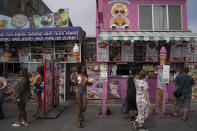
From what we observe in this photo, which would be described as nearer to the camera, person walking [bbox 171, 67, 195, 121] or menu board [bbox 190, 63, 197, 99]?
person walking [bbox 171, 67, 195, 121]

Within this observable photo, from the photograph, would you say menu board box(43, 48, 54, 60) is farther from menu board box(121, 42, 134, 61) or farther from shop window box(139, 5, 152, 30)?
shop window box(139, 5, 152, 30)

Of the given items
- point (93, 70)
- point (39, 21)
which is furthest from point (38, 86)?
point (39, 21)

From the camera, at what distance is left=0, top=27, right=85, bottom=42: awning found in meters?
6.71

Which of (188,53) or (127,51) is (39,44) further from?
(188,53)

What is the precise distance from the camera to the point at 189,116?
5211 millimetres

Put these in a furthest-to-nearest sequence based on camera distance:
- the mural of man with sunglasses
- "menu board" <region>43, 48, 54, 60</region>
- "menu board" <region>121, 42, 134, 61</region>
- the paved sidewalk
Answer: the mural of man with sunglasses, "menu board" <region>43, 48, 54, 60</region>, "menu board" <region>121, 42, 134, 61</region>, the paved sidewalk

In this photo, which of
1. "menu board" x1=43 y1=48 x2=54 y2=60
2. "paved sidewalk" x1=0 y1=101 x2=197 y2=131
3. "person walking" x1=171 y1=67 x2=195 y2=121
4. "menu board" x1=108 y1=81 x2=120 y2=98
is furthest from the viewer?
"menu board" x1=43 y1=48 x2=54 y2=60

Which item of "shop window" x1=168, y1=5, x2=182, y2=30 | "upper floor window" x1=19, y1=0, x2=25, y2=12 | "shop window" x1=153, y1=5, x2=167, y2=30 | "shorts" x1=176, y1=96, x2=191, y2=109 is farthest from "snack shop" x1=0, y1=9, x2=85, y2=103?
"upper floor window" x1=19, y1=0, x2=25, y2=12

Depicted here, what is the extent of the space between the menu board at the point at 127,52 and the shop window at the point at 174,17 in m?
2.82

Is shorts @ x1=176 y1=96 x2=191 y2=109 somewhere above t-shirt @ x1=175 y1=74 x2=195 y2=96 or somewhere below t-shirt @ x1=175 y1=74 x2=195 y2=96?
below

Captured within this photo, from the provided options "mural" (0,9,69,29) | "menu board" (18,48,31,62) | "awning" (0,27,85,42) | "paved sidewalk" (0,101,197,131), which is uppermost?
"mural" (0,9,69,29)

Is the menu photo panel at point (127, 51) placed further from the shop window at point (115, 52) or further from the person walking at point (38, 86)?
the person walking at point (38, 86)

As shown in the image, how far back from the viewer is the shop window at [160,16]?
798cm

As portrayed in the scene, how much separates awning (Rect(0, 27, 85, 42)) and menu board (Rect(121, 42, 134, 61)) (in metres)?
2.42
